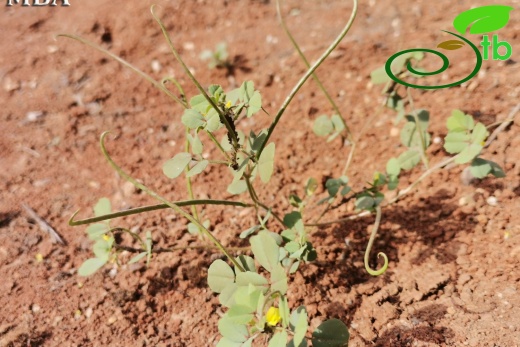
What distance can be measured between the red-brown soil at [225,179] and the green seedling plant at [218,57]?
0.15 feet

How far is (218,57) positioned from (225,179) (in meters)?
0.77

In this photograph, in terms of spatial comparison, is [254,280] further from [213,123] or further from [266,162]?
[213,123]

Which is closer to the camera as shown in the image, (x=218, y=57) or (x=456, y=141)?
(x=456, y=141)

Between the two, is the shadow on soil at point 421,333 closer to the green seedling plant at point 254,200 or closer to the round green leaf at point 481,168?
the green seedling plant at point 254,200

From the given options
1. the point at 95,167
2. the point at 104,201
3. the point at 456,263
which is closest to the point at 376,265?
the point at 456,263

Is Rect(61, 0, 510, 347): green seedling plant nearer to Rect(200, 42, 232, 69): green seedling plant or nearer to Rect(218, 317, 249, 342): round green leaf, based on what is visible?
Rect(218, 317, 249, 342): round green leaf

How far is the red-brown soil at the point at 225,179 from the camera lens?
64.1 inches

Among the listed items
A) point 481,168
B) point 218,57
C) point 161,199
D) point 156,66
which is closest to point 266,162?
point 161,199

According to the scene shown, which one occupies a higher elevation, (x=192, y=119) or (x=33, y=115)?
(x=192, y=119)

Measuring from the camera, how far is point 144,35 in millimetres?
2764

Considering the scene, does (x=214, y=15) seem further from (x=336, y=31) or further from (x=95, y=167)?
(x=95, y=167)

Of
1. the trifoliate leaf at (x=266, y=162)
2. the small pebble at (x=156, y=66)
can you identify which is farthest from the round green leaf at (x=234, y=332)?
the small pebble at (x=156, y=66)

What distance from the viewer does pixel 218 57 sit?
8.45 ft

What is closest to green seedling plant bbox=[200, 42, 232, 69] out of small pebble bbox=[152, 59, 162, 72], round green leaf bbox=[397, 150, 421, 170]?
small pebble bbox=[152, 59, 162, 72]
